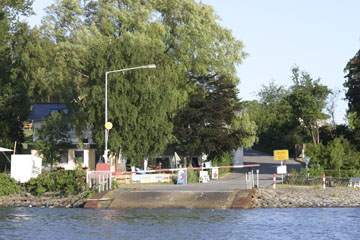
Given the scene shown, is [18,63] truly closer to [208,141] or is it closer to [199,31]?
[199,31]

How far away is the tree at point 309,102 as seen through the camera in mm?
91000

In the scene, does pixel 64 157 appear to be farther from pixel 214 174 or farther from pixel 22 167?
pixel 22 167

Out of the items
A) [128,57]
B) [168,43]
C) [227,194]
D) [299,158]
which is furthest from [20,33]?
[227,194]

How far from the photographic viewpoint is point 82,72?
6544 centimetres

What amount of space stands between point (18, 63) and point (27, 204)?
42198 mm

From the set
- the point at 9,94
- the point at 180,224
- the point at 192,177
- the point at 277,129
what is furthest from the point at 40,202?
the point at 277,129

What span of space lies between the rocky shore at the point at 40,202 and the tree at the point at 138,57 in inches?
499

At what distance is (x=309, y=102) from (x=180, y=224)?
62.5 metres

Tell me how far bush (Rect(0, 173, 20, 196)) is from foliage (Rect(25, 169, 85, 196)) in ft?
2.46

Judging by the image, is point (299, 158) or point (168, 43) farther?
point (299, 158)

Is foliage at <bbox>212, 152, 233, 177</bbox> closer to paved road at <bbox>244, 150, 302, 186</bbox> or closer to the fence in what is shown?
paved road at <bbox>244, 150, 302, 186</bbox>

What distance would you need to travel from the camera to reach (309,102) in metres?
91.0

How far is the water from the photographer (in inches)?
1121

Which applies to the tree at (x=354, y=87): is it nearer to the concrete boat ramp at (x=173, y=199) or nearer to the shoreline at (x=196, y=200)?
the shoreline at (x=196, y=200)
